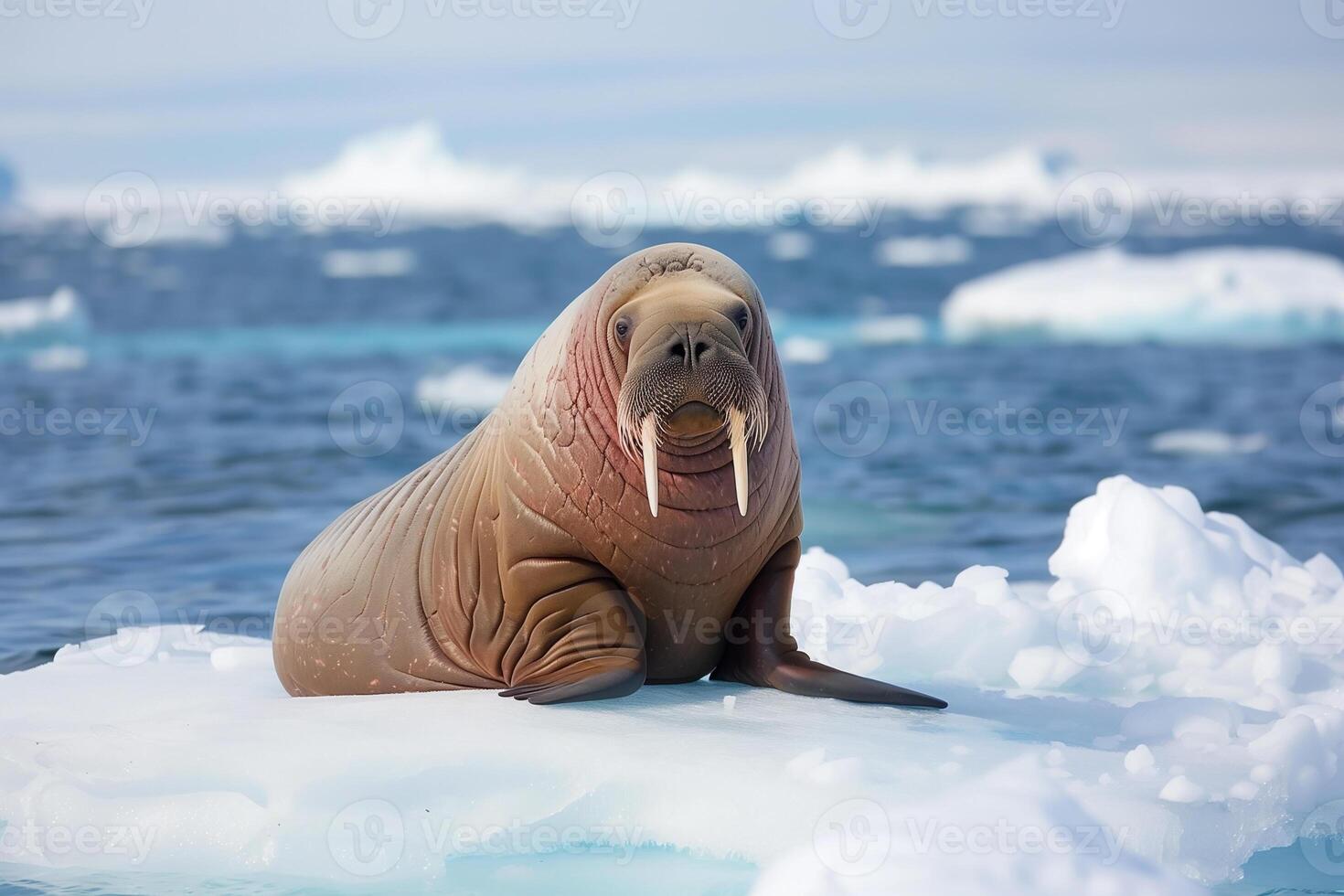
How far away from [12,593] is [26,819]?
5083 mm

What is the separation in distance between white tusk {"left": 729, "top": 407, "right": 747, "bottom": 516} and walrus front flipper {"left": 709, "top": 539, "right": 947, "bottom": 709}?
677 mm

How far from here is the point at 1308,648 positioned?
6699 millimetres

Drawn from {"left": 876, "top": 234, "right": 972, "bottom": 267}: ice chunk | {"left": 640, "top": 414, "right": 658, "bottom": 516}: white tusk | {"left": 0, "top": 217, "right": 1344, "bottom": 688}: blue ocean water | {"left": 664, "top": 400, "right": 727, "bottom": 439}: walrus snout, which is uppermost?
{"left": 876, "top": 234, "right": 972, "bottom": 267}: ice chunk

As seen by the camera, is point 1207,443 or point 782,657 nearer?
point 782,657

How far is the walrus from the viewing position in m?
4.92

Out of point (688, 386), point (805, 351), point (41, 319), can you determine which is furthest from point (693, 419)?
point (41, 319)

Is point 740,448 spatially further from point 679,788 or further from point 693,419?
point 679,788

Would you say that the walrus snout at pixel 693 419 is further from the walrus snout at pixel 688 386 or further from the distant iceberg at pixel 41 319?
the distant iceberg at pixel 41 319

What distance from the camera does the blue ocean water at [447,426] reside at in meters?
10.7

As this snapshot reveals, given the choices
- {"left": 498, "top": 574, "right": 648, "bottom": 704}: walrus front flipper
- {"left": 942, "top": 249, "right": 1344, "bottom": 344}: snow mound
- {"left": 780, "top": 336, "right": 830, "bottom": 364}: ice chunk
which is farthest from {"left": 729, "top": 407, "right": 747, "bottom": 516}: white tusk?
{"left": 942, "top": 249, "right": 1344, "bottom": 344}: snow mound

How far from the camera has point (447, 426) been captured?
18.4 m

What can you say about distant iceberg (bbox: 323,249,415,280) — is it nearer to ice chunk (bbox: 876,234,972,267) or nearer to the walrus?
ice chunk (bbox: 876,234,972,267)

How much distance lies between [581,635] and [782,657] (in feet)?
2.44

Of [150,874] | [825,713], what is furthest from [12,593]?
[825,713]
